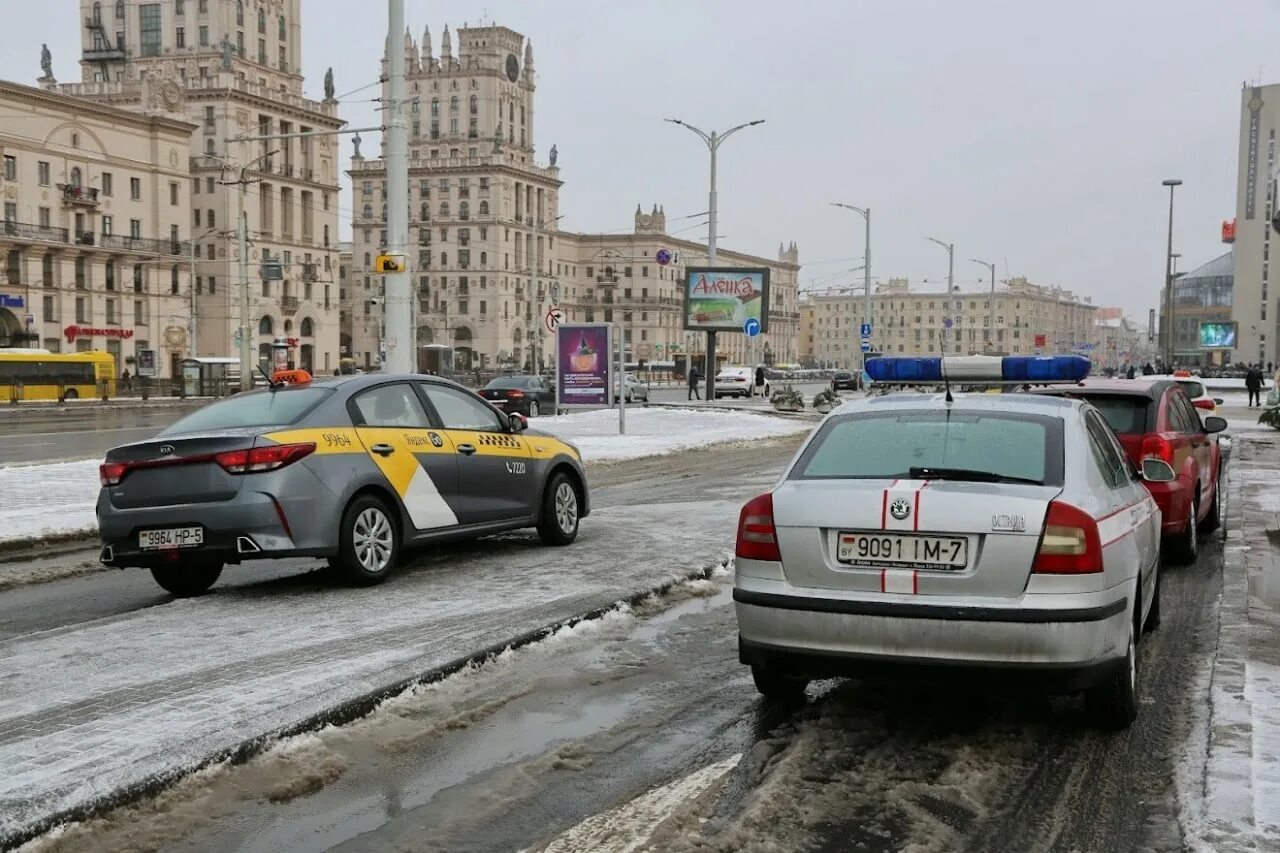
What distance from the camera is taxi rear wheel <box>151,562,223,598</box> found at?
29.2 feet

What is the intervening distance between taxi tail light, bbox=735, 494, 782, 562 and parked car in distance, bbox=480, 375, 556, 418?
32968 millimetres

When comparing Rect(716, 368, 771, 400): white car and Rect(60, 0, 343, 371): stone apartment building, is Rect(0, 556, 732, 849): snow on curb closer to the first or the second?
Rect(716, 368, 771, 400): white car

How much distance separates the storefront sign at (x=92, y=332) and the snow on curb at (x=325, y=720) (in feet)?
251

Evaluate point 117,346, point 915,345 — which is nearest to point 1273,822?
point 117,346

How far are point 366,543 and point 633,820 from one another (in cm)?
468

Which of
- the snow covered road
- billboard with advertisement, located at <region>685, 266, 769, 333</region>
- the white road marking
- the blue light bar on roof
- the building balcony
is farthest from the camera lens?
the building balcony

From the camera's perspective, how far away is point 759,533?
18.4ft

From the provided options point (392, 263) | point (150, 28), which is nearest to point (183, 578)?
point (392, 263)

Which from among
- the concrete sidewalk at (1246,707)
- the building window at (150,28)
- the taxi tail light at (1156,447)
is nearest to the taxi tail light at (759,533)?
the concrete sidewalk at (1246,707)

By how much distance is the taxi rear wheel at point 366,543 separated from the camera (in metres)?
8.49

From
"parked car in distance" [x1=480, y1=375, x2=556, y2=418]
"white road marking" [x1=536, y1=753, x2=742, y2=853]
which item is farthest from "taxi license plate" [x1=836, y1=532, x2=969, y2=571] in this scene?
"parked car in distance" [x1=480, y1=375, x2=556, y2=418]

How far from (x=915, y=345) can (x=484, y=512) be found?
146791 millimetres

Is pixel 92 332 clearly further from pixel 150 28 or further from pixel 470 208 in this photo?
pixel 470 208

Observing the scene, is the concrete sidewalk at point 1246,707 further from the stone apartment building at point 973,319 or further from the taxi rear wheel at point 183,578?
the stone apartment building at point 973,319
